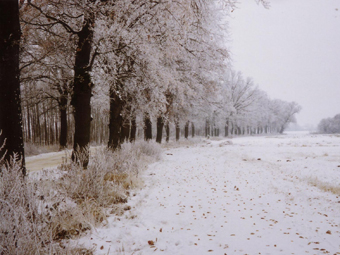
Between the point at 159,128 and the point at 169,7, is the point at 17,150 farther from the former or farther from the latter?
the point at 159,128

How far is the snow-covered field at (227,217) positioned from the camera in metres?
3.42

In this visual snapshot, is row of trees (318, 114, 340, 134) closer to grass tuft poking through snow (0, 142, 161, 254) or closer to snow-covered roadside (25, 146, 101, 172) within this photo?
snow-covered roadside (25, 146, 101, 172)

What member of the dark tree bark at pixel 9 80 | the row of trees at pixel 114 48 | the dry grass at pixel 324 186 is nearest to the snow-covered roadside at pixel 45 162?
the row of trees at pixel 114 48

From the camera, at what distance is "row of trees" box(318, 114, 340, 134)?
51.4m

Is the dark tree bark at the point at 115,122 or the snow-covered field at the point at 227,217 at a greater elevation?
the dark tree bark at the point at 115,122

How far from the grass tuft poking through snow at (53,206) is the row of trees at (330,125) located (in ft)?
202

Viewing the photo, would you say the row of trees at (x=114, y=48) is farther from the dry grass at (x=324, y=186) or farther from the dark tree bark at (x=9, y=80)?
the dry grass at (x=324, y=186)

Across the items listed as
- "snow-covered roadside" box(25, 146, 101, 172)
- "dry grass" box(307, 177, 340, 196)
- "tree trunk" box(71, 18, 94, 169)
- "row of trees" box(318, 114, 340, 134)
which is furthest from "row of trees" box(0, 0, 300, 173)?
"row of trees" box(318, 114, 340, 134)

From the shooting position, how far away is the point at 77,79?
680 centimetres

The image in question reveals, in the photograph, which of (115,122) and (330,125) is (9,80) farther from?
(330,125)

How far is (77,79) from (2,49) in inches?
110

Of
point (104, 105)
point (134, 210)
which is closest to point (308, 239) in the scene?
point (134, 210)

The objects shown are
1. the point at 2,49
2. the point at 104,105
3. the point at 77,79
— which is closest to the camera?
the point at 2,49

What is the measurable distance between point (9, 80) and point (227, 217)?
522cm
